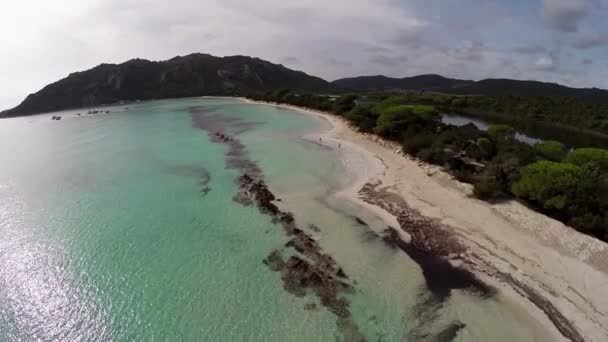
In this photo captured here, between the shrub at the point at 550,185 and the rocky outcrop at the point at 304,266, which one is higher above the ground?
the shrub at the point at 550,185

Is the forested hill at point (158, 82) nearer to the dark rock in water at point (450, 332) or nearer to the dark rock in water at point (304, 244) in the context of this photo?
the dark rock in water at point (304, 244)

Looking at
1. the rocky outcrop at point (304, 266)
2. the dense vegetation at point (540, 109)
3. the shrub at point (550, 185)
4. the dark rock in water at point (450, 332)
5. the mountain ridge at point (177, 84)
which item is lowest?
the dark rock in water at point (450, 332)

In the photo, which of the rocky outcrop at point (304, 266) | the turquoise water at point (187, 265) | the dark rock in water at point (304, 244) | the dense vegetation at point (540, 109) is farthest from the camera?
the dense vegetation at point (540, 109)

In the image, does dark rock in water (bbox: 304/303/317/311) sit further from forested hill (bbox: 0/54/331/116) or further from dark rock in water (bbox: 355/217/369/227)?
forested hill (bbox: 0/54/331/116)

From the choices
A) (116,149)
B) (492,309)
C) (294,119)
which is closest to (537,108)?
(294,119)

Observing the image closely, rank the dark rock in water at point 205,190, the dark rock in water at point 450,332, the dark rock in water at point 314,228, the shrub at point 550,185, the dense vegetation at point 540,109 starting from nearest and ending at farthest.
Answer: the dark rock in water at point 450,332 → the shrub at point 550,185 → the dark rock in water at point 314,228 → the dark rock in water at point 205,190 → the dense vegetation at point 540,109

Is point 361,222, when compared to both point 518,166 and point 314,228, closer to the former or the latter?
point 314,228

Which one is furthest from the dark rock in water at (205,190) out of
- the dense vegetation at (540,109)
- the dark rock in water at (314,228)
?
the dense vegetation at (540,109)

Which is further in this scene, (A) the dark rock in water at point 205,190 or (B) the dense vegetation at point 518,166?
(A) the dark rock in water at point 205,190
